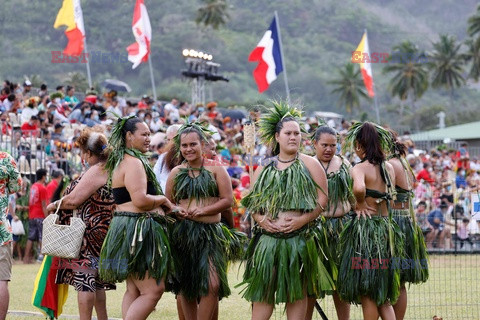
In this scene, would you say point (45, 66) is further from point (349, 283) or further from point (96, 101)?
point (349, 283)

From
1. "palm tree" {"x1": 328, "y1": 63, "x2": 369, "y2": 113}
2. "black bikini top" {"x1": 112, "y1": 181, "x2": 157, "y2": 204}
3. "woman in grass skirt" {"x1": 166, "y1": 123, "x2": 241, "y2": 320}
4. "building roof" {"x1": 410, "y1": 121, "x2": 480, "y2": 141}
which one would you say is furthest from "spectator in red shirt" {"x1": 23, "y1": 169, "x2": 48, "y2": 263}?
"palm tree" {"x1": 328, "y1": 63, "x2": 369, "y2": 113}

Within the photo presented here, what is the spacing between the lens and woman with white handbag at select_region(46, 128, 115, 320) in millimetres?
8375

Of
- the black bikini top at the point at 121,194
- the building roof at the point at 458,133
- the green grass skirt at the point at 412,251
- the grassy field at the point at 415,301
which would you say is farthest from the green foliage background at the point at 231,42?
the black bikini top at the point at 121,194

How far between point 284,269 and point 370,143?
159cm

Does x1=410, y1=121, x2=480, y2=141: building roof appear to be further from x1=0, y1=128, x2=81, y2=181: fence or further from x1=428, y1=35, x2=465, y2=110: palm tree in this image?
x1=428, y1=35, x2=465, y2=110: palm tree

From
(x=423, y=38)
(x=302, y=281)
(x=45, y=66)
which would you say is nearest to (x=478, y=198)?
(x=302, y=281)

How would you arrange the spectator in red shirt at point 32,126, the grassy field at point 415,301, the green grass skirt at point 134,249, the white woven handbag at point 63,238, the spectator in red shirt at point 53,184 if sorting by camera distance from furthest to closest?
the spectator in red shirt at point 32,126 → the spectator in red shirt at point 53,184 → the grassy field at point 415,301 → the white woven handbag at point 63,238 → the green grass skirt at point 134,249

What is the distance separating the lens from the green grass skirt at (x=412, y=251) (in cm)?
837

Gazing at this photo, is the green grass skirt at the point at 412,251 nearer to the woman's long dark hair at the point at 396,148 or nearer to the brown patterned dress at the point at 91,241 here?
the woman's long dark hair at the point at 396,148

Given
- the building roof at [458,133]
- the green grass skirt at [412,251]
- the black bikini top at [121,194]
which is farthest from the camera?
the building roof at [458,133]

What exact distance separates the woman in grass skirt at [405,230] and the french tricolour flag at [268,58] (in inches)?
713

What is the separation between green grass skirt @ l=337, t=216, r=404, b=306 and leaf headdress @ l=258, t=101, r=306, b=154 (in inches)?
42.4

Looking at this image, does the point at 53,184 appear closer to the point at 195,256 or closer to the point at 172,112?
the point at 195,256

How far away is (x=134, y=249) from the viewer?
25.1ft
